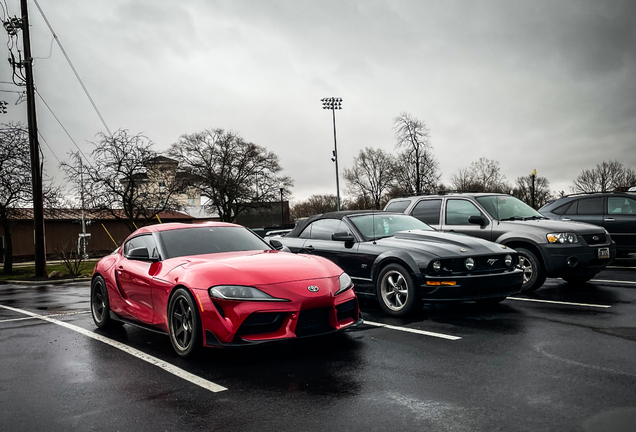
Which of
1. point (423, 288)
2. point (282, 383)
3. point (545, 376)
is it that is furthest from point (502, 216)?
point (282, 383)

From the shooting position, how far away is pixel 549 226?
30.5 feet

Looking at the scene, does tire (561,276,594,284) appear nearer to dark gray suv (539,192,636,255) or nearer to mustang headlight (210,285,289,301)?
dark gray suv (539,192,636,255)

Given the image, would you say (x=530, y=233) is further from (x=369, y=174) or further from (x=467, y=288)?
(x=369, y=174)

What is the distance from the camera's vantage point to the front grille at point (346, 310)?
5.50 m

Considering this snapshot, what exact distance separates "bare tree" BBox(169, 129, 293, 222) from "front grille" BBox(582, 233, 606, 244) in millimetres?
42714

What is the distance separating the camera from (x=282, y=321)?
16.8 ft

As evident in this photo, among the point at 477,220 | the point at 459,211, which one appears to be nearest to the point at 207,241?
the point at 477,220

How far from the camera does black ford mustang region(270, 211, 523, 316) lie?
7.12m

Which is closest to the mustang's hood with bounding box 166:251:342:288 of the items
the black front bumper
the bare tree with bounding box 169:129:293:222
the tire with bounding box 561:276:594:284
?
the black front bumper

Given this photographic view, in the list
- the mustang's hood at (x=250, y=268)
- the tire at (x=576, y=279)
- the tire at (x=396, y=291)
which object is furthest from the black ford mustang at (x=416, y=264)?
the tire at (x=576, y=279)

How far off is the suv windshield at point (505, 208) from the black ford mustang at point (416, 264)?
1.96m

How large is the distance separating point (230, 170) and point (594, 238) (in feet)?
148

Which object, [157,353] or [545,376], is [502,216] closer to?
[545,376]

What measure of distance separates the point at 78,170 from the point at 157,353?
26.2 meters
